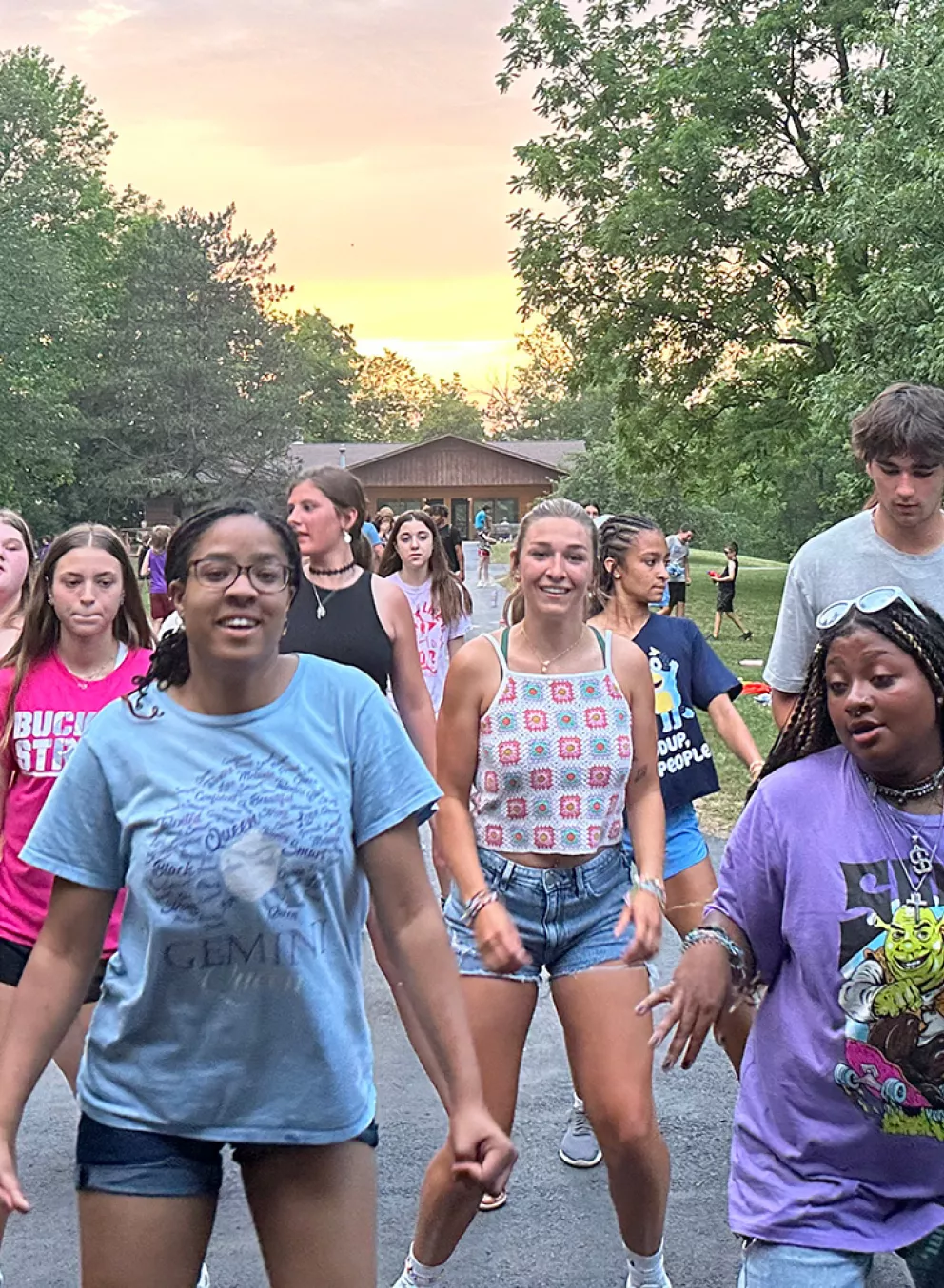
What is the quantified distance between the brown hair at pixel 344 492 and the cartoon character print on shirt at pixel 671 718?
122 cm

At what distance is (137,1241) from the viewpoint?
243cm

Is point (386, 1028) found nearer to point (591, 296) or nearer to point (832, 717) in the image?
point (832, 717)

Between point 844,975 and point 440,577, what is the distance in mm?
6368

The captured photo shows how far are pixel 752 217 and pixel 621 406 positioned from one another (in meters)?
5.59

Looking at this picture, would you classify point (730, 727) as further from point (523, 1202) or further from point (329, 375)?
point (329, 375)

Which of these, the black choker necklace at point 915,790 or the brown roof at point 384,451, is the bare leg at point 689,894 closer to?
the black choker necklace at point 915,790

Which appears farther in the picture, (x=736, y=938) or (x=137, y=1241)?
(x=736, y=938)

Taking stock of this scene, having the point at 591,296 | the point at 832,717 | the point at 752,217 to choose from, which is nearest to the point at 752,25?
the point at 752,217

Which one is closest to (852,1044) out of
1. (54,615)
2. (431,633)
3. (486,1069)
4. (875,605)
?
(875,605)

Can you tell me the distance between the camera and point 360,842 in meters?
2.60

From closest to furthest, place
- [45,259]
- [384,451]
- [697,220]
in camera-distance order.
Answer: [697,220]
[45,259]
[384,451]

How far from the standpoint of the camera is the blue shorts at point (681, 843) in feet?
15.6

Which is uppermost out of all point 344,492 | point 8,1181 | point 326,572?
point 344,492

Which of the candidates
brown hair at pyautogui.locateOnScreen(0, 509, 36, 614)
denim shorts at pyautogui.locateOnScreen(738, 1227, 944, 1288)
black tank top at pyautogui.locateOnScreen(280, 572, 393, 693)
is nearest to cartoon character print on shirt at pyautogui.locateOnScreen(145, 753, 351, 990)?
denim shorts at pyautogui.locateOnScreen(738, 1227, 944, 1288)
